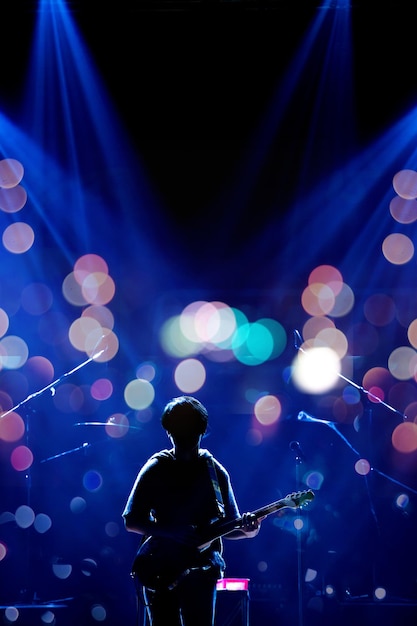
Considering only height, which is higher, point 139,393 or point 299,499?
point 139,393

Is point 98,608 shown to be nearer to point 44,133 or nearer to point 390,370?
point 390,370

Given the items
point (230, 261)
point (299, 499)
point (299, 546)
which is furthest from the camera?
point (230, 261)

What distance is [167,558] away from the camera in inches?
106

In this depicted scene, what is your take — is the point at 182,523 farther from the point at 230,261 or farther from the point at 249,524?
the point at 230,261

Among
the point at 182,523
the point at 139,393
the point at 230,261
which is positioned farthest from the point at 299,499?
the point at 230,261

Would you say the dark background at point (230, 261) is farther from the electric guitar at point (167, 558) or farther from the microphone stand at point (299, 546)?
the electric guitar at point (167, 558)

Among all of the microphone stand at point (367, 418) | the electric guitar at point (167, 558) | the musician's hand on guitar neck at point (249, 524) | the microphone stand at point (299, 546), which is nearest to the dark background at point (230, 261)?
the microphone stand at point (367, 418)

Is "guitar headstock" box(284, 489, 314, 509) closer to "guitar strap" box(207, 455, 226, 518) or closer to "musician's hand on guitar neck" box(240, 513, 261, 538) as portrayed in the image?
"musician's hand on guitar neck" box(240, 513, 261, 538)

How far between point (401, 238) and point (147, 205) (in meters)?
2.30

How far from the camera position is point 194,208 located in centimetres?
598

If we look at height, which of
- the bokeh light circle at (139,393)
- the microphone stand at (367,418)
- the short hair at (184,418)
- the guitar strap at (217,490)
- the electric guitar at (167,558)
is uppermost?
the bokeh light circle at (139,393)

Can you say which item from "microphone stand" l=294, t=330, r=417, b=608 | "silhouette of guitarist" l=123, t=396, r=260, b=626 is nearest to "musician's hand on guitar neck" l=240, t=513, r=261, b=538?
"silhouette of guitarist" l=123, t=396, r=260, b=626

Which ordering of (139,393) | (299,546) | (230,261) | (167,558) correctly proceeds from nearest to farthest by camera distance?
(167,558) < (299,546) < (139,393) < (230,261)

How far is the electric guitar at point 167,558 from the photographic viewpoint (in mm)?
2645
